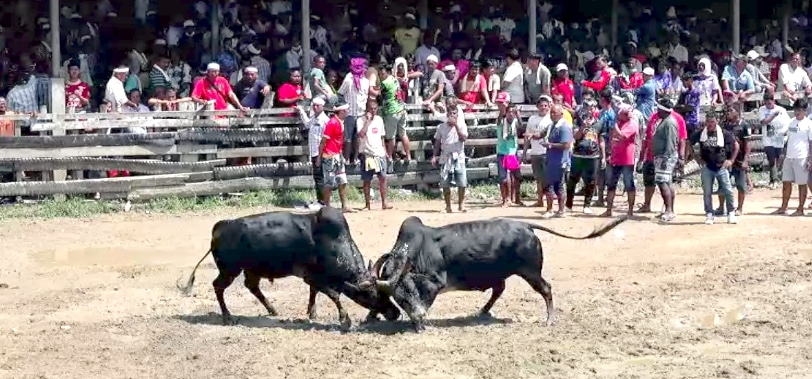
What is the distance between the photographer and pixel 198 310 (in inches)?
Result: 487

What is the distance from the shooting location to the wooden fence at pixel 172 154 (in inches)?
713

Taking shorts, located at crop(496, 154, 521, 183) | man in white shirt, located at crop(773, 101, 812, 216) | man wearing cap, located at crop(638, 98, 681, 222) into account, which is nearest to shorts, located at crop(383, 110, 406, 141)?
shorts, located at crop(496, 154, 521, 183)

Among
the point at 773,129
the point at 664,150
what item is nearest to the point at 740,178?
the point at 664,150

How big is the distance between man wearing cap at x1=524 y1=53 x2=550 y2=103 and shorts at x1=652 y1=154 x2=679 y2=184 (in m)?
3.91

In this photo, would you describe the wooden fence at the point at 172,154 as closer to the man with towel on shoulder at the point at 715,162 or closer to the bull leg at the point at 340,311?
the man with towel on shoulder at the point at 715,162

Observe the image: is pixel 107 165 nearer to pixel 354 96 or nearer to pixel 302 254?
pixel 354 96

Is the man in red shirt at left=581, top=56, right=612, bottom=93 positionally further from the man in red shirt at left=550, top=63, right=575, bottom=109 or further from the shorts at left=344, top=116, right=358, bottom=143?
the shorts at left=344, top=116, right=358, bottom=143

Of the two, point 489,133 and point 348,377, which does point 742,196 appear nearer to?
point 489,133

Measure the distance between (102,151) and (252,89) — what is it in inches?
101

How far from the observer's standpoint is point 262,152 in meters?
19.5

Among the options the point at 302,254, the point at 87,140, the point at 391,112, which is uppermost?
the point at 391,112

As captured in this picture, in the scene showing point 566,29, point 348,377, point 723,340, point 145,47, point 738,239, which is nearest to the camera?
point 348,377

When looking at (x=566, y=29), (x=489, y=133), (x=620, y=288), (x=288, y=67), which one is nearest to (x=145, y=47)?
(x=288, y=67)

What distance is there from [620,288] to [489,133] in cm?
804
